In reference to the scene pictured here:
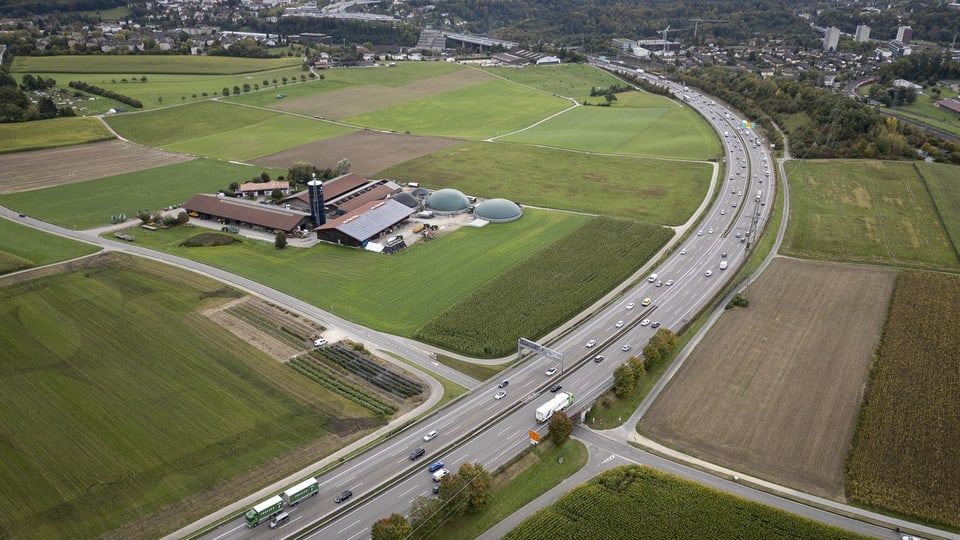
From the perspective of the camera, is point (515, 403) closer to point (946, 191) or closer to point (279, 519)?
→ point (279, 519)

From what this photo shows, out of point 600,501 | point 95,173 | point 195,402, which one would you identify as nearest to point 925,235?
point 600,501

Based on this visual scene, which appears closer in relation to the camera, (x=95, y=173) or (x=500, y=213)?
(x=500, y=213)

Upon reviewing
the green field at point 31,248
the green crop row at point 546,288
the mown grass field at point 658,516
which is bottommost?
the mown grass field at point 658,516

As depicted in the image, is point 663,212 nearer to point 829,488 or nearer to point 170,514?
point 829,488

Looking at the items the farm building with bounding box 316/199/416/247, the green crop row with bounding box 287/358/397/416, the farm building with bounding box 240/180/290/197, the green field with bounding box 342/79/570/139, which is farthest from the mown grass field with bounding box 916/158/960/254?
the farm building with bounding box 240/180/290/197

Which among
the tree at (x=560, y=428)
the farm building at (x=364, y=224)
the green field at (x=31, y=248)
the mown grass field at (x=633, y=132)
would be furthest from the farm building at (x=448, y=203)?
the tree at (x=560, y=428)

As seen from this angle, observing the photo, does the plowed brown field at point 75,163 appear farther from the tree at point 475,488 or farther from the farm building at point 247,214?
the tree at point 475,488
